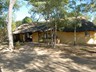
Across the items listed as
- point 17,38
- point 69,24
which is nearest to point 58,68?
point 69,24

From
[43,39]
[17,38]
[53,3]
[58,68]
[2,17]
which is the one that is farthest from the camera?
[17,38]

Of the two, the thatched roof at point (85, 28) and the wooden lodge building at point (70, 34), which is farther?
the wooden lodge building at point (70, 34)

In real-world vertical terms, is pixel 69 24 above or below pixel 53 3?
Result: below

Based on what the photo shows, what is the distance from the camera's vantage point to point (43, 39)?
113 feet

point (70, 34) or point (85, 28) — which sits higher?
point (85, 28)

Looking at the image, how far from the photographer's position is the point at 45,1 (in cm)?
2242

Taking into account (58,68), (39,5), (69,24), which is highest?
(39,5)

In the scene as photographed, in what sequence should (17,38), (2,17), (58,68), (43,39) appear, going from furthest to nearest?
(17,38) < (2,17) < (43,39) < (58,68)

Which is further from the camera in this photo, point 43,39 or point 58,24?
point 43,39

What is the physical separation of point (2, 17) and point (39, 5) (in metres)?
16.9

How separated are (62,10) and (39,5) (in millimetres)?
2570

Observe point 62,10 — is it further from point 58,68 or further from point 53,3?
point 58,68

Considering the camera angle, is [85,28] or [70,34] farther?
[70,34]

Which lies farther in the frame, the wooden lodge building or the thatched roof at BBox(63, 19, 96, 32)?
the wooden lodge building
